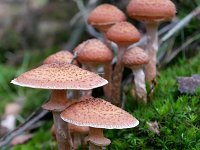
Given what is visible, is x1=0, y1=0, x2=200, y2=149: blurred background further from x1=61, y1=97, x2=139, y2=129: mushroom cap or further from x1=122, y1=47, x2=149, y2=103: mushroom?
x1=61, y1=97, x2=139, y2=129: mushroom cap

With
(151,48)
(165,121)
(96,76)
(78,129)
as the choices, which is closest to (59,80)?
(96,76)

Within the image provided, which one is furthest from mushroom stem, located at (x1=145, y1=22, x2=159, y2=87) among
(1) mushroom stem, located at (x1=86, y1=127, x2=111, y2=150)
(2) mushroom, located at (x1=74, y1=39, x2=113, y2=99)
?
(1) mushroom stem, located at (x1=86, y1=127, x2=111, y2=150)

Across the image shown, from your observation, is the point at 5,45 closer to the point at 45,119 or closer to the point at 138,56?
the point at 45,119

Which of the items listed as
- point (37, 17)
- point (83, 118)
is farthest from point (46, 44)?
point (83, 118)

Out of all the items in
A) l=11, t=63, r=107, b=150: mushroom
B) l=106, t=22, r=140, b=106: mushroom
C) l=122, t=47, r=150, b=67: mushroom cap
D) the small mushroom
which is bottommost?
l=122, t=47, r=150, b=67: mushroom cap

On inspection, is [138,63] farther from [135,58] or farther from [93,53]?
[93,53]
